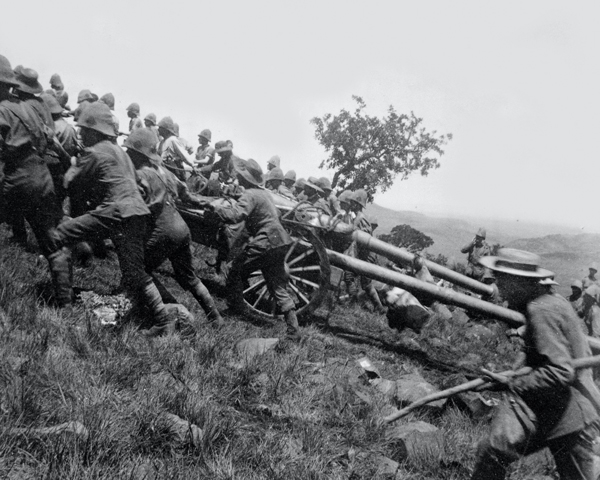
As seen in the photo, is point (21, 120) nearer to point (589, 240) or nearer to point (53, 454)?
point (53, 454)

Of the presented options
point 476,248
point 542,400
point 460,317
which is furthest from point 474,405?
point 476,248

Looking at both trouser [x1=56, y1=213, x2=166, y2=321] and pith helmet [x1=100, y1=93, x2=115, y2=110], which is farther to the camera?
pith helmet [x1=100, y1=93, x2=115, y2=110]

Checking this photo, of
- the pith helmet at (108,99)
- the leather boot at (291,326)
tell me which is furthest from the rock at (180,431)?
the pith helmet at (108,99)

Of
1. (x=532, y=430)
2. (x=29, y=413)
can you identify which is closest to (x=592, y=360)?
(x=532, y=430)

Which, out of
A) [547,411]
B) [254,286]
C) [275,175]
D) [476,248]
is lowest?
[254,286]

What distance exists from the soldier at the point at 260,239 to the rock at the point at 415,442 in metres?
2.19

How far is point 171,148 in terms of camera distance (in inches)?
341

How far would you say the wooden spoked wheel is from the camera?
6.23 metres

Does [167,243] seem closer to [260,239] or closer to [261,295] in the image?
[260,239]

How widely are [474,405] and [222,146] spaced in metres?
7.22

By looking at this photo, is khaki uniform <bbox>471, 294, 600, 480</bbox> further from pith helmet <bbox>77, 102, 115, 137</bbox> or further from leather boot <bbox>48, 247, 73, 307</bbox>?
pith helmet <bbox>77, 102, 115, 137</bbox>

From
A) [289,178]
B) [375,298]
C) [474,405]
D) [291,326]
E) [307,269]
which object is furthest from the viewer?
[289,178]

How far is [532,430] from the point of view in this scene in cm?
259

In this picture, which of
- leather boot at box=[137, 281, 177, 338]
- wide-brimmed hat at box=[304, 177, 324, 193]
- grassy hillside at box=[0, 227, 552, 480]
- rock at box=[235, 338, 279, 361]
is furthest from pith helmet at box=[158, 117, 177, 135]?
rock at box=[235, 338, 279, 361]
